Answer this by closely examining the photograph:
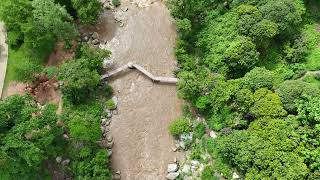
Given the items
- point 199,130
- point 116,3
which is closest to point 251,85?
point 199,130

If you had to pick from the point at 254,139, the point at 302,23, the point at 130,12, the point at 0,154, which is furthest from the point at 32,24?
the point at 302,23

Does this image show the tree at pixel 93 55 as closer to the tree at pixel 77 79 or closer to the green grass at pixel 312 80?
the tree at pixel 77 79

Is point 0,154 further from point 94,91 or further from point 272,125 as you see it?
point 272,125

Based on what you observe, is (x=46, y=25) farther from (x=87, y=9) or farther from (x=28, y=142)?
(x=28, y=142)

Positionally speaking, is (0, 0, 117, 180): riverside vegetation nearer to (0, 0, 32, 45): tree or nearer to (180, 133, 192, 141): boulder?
(0, 0, 32, 45): tree

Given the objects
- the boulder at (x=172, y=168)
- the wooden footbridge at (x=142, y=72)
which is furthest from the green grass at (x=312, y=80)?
the boulder at (x=172, y=168)
